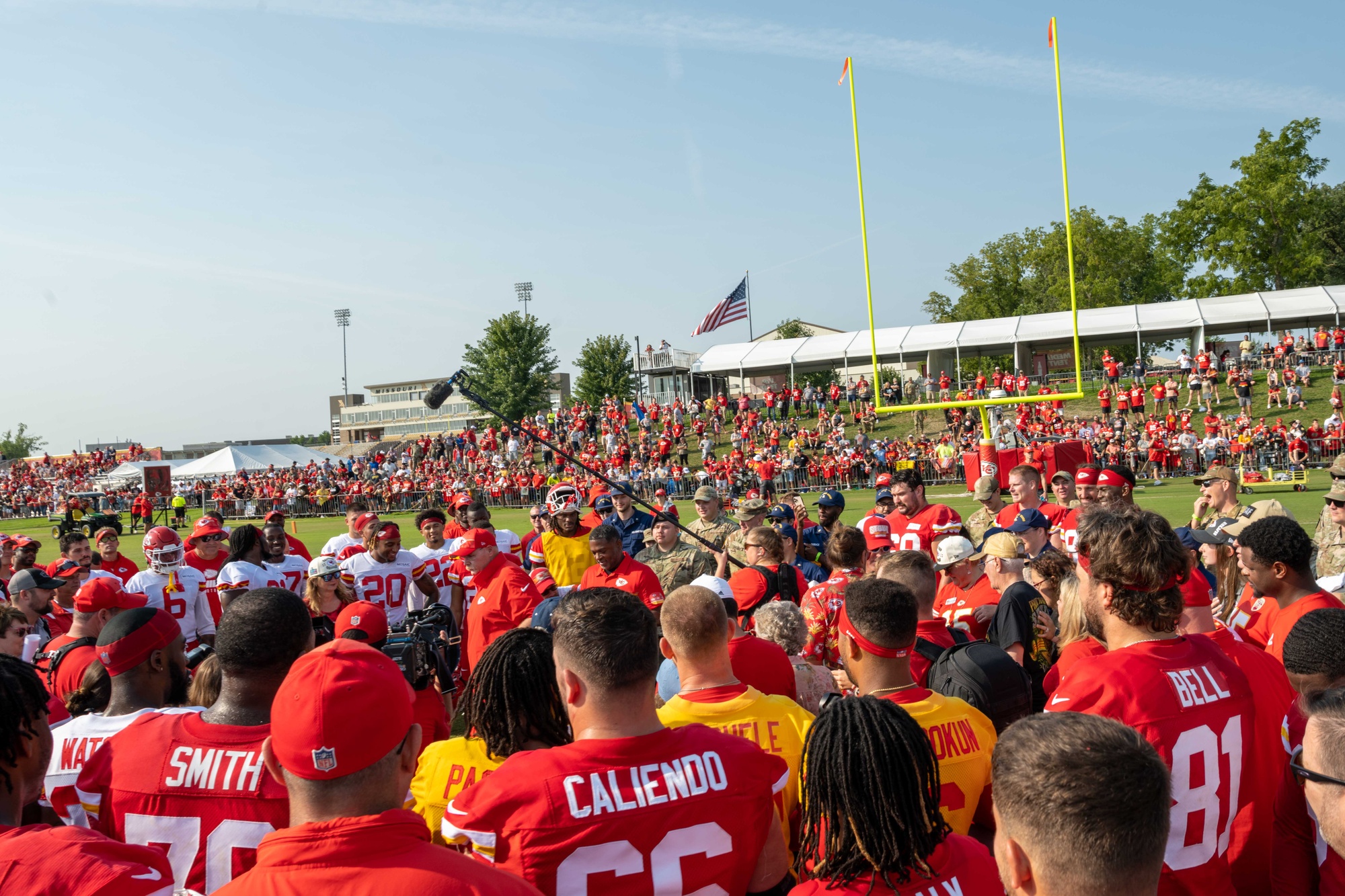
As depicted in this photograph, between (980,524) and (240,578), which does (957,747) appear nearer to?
(240,578)

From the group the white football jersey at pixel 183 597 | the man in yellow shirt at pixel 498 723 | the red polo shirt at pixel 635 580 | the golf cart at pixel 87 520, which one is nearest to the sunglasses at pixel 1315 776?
the man in yellow shirt at pixel 498 723

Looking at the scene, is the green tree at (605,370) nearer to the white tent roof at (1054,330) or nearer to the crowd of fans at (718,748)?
the white tent roof at (1054,330)

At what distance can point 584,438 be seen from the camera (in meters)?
40.1

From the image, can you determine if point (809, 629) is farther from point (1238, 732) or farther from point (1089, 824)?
point (1089, 824)

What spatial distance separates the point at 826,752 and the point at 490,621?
434 cm

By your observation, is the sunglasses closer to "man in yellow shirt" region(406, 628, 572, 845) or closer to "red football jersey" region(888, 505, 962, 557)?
"man in yellow shirt" region(406, 628, 572, 845)

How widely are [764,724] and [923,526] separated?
5318 mm

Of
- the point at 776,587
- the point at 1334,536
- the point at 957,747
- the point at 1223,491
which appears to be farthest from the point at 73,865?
the point at 1334,536

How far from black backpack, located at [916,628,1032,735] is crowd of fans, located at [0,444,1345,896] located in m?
0.01

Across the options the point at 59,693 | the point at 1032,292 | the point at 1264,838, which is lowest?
the point at 1264,838

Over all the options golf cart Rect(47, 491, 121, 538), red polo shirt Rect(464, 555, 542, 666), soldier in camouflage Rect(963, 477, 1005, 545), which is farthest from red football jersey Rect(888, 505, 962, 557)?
golf cart Rect(47, 491, 121, 538)

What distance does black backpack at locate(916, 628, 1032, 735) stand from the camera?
3252 millimetres

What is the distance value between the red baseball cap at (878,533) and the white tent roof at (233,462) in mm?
43903

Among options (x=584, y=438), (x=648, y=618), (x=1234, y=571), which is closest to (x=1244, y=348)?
(x=584, y=438)
